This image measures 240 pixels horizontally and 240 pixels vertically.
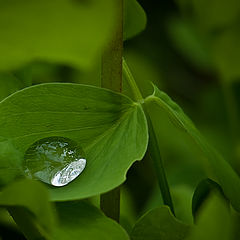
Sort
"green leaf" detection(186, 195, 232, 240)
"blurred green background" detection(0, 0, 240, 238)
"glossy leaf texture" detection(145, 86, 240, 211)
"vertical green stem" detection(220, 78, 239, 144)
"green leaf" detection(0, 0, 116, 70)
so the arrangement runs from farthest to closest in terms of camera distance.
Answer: "blurred green background" detection(0, 0, 240, 238), "vertical green stem" detection(220, 78, 239, 144), "glossy leaf texture" detection(145, 86, 240, 211), "green leaf" detection(186, 195, 232, 240), "green leaf" detection(0, 0, 116, 70)

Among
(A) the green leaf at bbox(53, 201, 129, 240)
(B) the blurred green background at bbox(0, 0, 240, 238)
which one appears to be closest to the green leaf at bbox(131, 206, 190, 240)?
(A) the green leaf at bbox(53, 201, 129, 240)

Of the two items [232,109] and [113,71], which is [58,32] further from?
Result: [232,109]

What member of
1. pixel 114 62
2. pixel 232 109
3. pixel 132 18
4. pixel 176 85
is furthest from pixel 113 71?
pixel 176 85

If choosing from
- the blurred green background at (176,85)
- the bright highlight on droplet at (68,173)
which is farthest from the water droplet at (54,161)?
the blurred green background at (176,85)

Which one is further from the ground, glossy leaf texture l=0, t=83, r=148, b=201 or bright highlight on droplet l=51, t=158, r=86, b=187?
glossy leaf texture l=0, t=83, r=148, b=201

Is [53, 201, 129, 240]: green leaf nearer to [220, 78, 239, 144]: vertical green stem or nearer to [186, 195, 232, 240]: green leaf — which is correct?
[186, 195, 232, 240]: green leaf

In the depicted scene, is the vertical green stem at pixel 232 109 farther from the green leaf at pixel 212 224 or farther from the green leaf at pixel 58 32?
the green leaf at pixel 58 32

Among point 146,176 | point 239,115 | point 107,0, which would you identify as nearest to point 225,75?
point 239,115

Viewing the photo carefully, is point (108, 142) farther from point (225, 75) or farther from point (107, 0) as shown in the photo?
point (225, 75)
